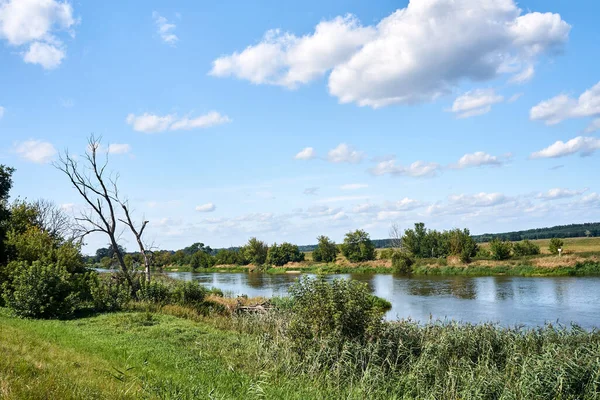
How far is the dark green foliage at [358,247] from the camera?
240 feet

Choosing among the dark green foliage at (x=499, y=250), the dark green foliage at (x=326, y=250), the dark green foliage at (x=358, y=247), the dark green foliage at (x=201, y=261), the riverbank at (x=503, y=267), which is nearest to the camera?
the riverbank at (x=503, y=267)

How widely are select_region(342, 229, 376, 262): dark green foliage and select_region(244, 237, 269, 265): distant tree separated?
1894 cm

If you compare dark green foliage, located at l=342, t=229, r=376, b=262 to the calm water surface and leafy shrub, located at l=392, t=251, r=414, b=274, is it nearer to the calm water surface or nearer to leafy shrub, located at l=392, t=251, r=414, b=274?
leafy shrub, located at l=392, t=251, r=414, b=274

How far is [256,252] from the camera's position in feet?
292

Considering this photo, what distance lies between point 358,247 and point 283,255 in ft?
50.9

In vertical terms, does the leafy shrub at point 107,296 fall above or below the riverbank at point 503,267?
above

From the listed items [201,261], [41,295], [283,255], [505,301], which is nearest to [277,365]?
[41,295]

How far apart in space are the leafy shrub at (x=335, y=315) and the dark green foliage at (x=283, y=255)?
73.2 metres

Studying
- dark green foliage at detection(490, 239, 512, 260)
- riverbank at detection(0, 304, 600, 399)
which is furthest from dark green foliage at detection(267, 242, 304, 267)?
riverbank at detection(0, 304, 600, 399)

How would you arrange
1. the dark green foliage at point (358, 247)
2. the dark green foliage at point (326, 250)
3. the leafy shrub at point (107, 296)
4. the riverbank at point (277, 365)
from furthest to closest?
the dark green foliage at point (326, 250) → the dark green foliage at point (358, 247) → the leafy shrub at point (107, 296) → the riverbank at point (277, 365)

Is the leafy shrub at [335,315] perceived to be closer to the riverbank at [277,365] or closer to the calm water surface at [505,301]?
the riverbank at [277,365]

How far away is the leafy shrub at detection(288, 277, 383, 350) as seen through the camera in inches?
407

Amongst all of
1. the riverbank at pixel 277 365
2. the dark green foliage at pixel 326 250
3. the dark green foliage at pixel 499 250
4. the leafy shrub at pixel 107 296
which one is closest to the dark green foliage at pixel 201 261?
the dark green foliage at pixel 326 250

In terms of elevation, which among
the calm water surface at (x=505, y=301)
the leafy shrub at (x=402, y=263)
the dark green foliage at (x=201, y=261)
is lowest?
the calm water surface at (x=505, y=301)
